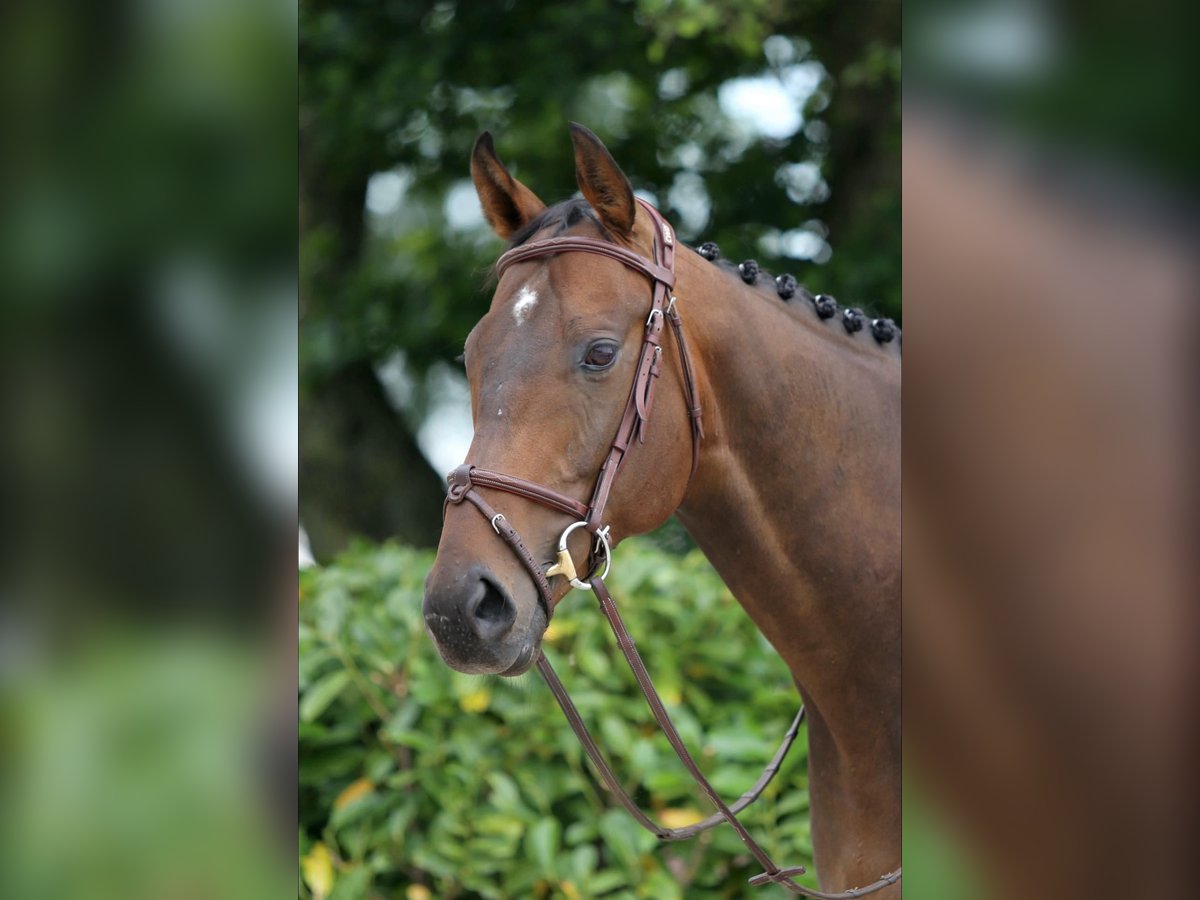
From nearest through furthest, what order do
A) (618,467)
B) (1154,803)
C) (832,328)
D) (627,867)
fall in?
(1154,803)
(618,467)
(832,328)
(627,867)

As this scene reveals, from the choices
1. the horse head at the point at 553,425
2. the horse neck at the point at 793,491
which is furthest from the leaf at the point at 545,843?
the horse head at the point at 553,425

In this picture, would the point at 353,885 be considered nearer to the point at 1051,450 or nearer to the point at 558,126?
the point at 1051,450

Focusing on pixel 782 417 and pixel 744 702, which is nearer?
pixel 782 417

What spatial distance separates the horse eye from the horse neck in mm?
208

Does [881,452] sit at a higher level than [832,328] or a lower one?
lower

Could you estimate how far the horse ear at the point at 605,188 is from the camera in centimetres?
206

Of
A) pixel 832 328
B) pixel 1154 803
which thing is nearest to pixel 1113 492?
pixel 1154 803

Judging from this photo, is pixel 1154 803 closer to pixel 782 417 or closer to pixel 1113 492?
pixel 1113 492

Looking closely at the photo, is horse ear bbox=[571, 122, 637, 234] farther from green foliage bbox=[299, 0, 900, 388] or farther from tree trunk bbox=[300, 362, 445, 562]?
tree trunk bbox=[300, 362, 445, 562]

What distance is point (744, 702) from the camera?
4008 mm

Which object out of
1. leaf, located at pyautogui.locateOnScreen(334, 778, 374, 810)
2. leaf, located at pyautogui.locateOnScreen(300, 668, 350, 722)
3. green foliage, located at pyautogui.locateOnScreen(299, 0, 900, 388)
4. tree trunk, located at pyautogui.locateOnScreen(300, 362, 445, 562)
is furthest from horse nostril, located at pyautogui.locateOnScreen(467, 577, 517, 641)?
tree trunk, located at pyautogui.locateOnScreen(300, 362, 445, 562)

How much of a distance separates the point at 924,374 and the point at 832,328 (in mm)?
1562

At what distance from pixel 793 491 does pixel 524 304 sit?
65cm

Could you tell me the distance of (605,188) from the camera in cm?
210
